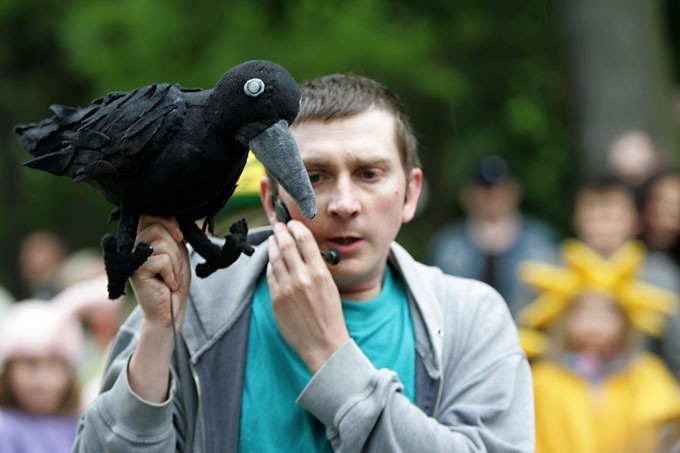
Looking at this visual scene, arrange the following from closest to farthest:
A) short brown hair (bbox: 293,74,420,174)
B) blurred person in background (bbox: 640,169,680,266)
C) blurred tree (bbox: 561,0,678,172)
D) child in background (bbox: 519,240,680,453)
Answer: short brown hair (bbox: 293,74,420,174)
child in background (bbox: 519,240,680,453)
blurred person in background (bbox: 640,169,680,266)
blurred tree (bbox: 561,0,678,172)

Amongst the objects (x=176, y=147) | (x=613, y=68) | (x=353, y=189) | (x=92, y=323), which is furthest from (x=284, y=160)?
(x=613, y=68)

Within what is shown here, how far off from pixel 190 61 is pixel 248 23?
75 cm

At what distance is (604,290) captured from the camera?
464 centimetres

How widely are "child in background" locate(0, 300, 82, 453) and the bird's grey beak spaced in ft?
8.61

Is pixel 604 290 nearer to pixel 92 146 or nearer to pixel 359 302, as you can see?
pixel 359 302

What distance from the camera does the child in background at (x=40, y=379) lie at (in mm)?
4531

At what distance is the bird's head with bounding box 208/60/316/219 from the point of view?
7.15ft

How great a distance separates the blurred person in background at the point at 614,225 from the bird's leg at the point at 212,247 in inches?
127

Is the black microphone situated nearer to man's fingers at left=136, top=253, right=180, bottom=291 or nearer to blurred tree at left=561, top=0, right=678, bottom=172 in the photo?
man's fingers at left=136, top=253, right=180, bottom=291

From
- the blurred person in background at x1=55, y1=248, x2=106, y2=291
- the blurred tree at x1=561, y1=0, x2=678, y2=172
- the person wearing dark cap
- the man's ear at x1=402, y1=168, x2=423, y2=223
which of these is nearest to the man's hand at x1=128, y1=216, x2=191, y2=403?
the man's ear at x1=402, y1=168, x2=423, y2=223

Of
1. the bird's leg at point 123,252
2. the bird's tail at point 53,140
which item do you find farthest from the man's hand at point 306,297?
the bird's tail at point 53,140

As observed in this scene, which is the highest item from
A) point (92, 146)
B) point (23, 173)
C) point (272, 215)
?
point (92, 146)

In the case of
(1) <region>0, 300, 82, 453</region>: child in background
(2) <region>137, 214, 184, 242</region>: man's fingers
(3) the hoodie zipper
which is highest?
(2) <region>137, 214, 184, 242</region>: man's fingers

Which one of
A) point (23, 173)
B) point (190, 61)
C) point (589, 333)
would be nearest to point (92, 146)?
point (589, 333)
